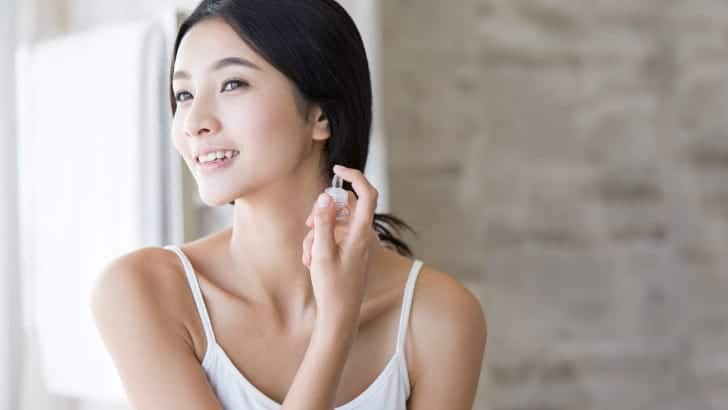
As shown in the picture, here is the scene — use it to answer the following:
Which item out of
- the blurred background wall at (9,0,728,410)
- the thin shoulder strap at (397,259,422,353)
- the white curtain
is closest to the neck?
the thin shoulder strap at (397,259,422,353)

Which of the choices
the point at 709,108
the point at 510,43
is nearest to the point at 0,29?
the point at 510,43

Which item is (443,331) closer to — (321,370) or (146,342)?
(321,370)

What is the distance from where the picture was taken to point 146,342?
41.1 inches

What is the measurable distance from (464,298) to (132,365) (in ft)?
1.35

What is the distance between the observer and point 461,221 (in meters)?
2.00

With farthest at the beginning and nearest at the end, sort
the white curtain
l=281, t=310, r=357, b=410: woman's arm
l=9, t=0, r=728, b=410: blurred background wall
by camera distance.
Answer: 1. l=9, t=0, r=728, b=410: blurred background wall
2. the white curtain
3. l=281, t=310, r=357, b=410: woman's arm

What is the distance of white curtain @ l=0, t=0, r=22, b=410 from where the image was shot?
52.1 inches

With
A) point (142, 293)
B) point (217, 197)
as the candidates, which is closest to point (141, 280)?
point (142, 293)

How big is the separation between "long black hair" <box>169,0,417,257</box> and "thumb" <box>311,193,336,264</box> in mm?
135

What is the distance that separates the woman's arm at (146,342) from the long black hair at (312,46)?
0.26 metres

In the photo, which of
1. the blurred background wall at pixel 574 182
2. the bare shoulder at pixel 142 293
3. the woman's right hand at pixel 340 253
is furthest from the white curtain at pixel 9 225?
the blurred background wall at pixel 574 182

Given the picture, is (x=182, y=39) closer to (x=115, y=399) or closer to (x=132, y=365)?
(x=132, y=365)

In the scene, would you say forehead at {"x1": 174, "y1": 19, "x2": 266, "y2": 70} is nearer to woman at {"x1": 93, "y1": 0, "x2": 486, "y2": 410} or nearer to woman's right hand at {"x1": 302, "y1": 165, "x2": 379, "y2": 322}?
woman at {"x1": 93, "y1": 0, "x2": 486, "y2": 410}

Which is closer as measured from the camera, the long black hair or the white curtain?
the long black hair
